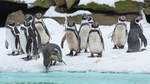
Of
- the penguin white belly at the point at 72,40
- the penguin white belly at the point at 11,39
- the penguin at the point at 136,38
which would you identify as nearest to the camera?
the penguin white belly at the point at 72,40

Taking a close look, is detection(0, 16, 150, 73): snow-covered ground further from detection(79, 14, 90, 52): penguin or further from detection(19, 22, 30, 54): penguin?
detection(79, 14, 90, 52): penguin

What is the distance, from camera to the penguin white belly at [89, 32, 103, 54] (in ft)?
31.2

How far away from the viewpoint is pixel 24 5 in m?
17.5

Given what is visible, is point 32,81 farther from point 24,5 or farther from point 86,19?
point 24,5

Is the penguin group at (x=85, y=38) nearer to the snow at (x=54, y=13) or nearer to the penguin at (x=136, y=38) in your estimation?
the penguin at (x=136, y=38)

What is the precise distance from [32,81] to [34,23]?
3.24 metres

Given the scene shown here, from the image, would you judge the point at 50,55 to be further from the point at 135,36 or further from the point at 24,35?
the point at 135,36

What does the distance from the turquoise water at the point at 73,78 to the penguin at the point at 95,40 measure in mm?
1177

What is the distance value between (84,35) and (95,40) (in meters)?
0.95

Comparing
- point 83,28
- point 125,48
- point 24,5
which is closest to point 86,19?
point 83,28

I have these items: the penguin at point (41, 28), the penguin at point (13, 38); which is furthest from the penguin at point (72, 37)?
the penguin at point (13, 38)

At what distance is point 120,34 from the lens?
10797 mm

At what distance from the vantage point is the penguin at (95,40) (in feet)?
31.2

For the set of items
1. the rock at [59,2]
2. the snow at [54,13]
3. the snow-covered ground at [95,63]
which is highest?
the rock at [59,2]
